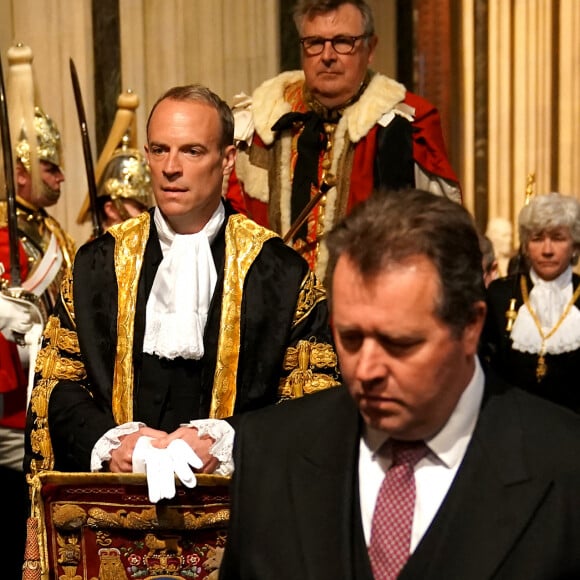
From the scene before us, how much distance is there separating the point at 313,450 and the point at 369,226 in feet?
1.41

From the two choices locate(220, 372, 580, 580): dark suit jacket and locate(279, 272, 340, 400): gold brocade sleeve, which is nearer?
locate(220, 372, 580, 580): dark suit jacket

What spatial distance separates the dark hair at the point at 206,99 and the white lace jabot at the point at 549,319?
118 inches

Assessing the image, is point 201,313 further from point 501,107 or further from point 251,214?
point 501,107

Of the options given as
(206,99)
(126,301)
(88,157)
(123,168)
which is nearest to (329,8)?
(206,99)

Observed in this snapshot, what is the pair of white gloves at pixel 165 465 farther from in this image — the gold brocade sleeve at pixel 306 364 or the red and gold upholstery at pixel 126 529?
the gold brocade sleeve at pixel 306 364

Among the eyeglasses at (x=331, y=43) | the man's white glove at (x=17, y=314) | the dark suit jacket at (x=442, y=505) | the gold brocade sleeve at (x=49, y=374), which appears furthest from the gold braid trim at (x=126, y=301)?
the eyeglasses at (x=331, y=43)

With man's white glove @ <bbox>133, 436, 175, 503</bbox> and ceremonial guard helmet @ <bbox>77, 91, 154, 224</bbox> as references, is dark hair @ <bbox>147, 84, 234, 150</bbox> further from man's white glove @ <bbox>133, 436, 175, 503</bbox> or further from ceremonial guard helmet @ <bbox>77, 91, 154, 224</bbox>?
ceremonial guard helmet @ <bbox>77, 91, 154, 224</bbox>

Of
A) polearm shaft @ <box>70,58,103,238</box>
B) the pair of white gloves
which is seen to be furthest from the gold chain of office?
the pair of white gloves

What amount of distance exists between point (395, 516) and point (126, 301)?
5.52 ft

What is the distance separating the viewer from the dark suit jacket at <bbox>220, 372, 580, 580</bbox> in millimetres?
2400

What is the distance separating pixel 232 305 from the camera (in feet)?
13.1

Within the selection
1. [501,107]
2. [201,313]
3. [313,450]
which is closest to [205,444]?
[201,313]

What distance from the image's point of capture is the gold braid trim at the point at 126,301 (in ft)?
12.9

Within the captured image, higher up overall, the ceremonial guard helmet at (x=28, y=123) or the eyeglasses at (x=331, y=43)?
the eyeglasses at (x=331, y=43)
